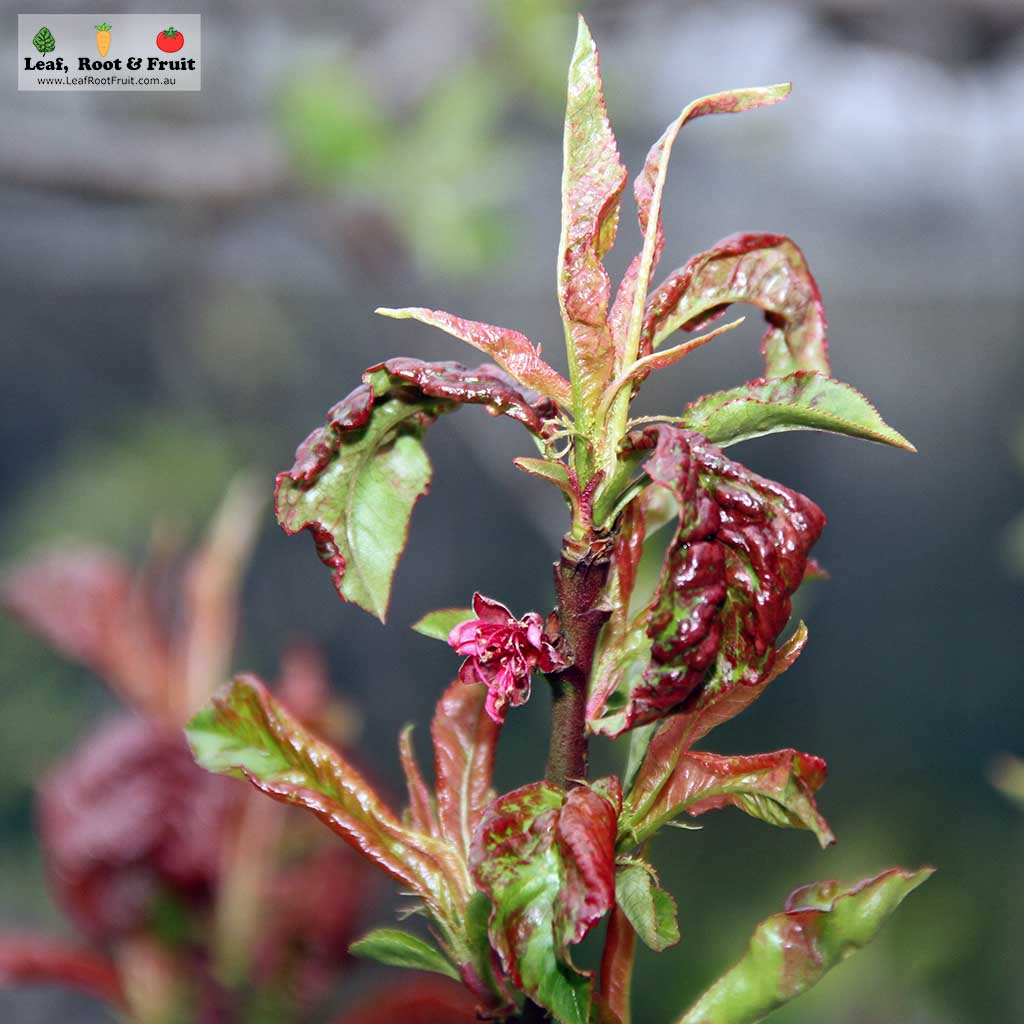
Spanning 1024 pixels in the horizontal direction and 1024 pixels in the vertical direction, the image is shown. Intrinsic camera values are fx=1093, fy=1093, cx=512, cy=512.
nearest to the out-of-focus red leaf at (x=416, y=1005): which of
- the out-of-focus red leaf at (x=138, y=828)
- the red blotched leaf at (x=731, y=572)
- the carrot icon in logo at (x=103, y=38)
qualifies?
the out-of-focus red leaf at (x=138, y=828)

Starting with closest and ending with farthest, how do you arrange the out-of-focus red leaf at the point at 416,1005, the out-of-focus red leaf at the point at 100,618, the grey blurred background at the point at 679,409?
the out-of-focus red leaf at the point at 416,1005 < the out-of-focus red leaf at the point at 100,618 < the grey blurred background at the point at 679,409

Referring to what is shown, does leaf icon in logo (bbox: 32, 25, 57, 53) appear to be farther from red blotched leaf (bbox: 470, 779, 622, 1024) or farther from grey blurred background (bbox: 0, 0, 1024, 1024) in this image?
red blotched leaf (bbox: 470, 779, 622, 1024)

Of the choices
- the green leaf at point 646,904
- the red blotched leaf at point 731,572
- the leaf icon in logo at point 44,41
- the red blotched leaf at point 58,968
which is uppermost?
the leaf icon in logo at point 44,41

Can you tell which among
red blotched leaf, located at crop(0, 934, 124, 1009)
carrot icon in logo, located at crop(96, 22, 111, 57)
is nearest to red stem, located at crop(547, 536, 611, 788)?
red blotched leaf, located at crop(0, 934, 124, 1009)

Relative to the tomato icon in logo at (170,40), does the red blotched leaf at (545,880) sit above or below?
below

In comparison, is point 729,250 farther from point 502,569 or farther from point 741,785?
point 502,569

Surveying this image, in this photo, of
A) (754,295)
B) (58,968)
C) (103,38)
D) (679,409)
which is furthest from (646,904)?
(679,409)

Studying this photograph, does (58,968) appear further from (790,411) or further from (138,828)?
(790,411)

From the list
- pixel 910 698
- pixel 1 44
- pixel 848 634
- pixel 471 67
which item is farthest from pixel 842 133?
pixel 1 44

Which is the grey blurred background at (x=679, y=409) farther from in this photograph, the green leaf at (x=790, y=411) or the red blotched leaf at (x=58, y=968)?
the green leaf at (x=790, y=411)
